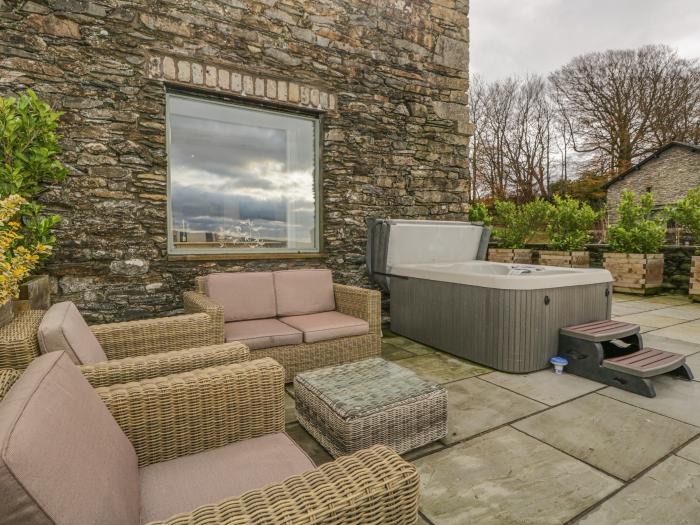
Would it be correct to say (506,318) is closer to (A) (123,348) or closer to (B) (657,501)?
(B) (657,501)

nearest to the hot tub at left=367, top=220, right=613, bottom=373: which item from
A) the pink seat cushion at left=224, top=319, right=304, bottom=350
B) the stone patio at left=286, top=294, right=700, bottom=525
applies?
the stone patio at left=286, top=294, right=700, bottom=525

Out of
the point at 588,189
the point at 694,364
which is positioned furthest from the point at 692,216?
the point at 588,189

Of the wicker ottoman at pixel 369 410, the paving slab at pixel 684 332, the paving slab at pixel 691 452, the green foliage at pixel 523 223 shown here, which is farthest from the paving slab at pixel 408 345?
the green foliage at pixel 523 223

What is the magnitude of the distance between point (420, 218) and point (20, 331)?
12.7 feet

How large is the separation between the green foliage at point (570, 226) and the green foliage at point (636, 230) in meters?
0.74

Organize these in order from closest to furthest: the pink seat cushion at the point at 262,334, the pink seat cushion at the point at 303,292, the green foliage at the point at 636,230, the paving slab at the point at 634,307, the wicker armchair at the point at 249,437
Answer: the wicker armchair at the point at 249,437
the pink seat cushion at the point at 262,334
the pink seat cushion at the point at 303,292
the paving slab at the point at 634,307
the green foliage at the point at 636,230

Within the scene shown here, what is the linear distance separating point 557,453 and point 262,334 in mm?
1815

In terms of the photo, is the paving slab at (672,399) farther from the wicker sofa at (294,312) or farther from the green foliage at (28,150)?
the green foliage at (28,150)

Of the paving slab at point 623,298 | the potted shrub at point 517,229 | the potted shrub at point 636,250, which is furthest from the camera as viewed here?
the potted shrub at point 517,229

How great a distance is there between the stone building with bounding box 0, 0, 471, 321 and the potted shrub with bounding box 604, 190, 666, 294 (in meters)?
3.45

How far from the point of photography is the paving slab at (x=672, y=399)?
219 cm

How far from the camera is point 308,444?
76.4 inches

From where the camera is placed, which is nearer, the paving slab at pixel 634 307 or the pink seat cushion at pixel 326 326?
the pink seat cushion at pixel 326 326

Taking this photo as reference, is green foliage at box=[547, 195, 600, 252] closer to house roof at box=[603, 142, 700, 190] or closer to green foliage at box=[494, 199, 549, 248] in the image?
green foliage at box=[494, 199, 549, 248]
